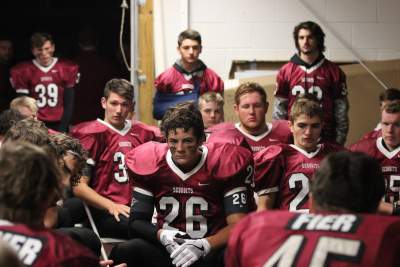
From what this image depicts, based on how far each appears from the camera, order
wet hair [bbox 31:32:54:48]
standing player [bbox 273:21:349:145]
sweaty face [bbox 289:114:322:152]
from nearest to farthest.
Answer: sweaty face [bbox 289:114:322:152] → standing player [bbox 273:21:349:145] → wet hair [bbox 31:32:54:48]

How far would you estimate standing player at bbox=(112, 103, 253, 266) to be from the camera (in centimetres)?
302

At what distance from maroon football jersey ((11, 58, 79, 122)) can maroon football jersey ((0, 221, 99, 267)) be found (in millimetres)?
3316

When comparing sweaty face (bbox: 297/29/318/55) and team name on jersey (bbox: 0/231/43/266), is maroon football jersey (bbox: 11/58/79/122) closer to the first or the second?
sweaty face (bbox: 297/29/318/55)

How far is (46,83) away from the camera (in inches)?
205

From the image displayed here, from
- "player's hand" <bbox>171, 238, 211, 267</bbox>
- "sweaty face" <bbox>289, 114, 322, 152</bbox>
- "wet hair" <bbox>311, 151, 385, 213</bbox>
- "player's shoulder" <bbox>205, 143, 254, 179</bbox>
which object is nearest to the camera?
"wet hair" <bbox>311, 151, 385, 213</bbox>

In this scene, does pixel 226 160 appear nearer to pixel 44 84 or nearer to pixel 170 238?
pixel 170 238

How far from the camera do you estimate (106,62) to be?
238 inches

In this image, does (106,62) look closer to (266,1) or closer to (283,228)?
(266,1)

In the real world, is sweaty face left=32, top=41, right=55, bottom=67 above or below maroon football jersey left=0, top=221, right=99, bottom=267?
above

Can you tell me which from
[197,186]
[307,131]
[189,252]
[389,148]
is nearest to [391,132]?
[389,148]

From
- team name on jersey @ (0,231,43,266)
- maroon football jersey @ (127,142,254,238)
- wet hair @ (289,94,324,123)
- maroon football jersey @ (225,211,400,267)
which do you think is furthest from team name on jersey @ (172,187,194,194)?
team name on jersey @ (0,231,43,266)

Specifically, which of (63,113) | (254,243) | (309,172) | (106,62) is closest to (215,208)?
(309,172)

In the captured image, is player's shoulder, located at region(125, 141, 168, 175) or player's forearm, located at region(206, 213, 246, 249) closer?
player's forearm, located at region(206, 213, 246, 249)

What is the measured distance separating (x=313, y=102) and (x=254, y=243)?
1688 millimetres
